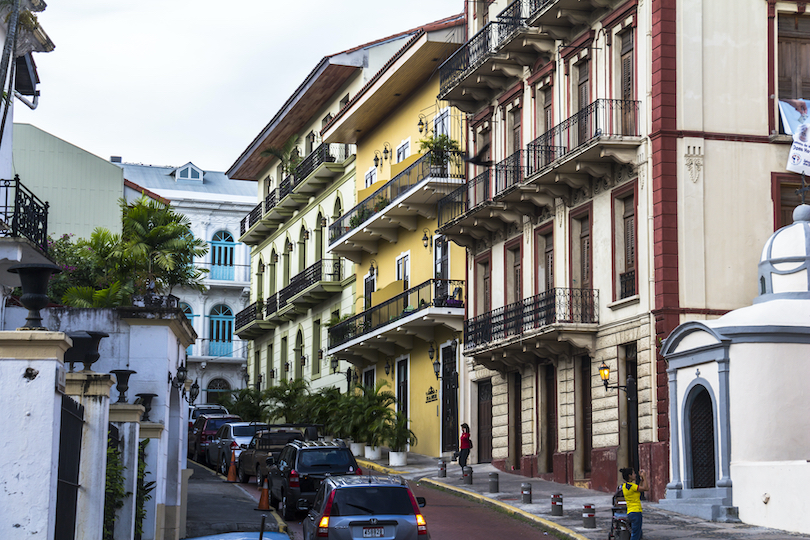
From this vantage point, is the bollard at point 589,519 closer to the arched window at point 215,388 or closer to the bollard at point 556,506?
the bollard at point 556,506

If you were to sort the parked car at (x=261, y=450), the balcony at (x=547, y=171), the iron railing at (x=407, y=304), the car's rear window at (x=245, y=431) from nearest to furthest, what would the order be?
the balcony at (x=547, y=171) → the parked car at (x=261, y=450) → the car's rear window at (x=245, y=431) → the iron railing at (x=407, y=304)

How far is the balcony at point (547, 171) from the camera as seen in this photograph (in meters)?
25.3

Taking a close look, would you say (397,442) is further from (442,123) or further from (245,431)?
(442,123)

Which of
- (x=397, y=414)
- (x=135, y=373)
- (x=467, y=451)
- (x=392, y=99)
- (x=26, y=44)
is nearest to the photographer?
(x=135, y=373)

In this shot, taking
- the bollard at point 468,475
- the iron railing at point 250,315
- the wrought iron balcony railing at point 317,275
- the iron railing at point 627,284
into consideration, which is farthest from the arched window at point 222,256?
the iron railing at point 627,284

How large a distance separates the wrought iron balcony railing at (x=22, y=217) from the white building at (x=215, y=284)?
41.8 metres

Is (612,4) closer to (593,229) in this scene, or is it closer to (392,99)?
(593,229)

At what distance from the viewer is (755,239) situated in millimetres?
24438

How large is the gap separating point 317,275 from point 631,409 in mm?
25347

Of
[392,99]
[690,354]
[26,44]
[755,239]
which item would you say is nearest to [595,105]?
[755,239]

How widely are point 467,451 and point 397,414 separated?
15.2 feet

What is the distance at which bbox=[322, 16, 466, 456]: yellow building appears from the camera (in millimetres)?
35406

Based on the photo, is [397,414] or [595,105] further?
[397,414]

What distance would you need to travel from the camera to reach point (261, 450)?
28.5m
